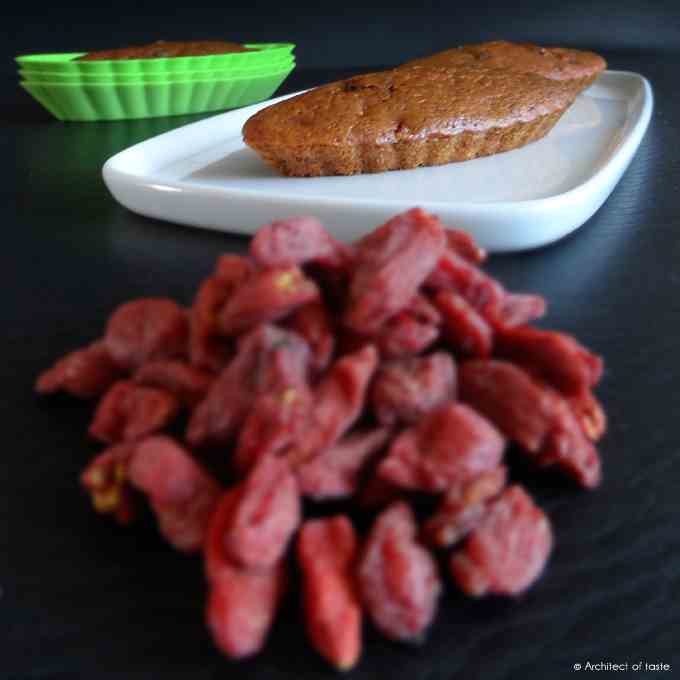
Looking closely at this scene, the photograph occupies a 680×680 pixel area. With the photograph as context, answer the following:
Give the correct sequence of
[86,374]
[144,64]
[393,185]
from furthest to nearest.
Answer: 1. [144,64]
2. [393,185]
3. [86,374]

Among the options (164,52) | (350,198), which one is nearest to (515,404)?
(350,198)

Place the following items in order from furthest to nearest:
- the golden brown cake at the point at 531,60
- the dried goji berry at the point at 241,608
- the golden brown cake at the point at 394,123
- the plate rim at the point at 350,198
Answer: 1. the golden brown cake at the point at 531,60
2. the golden brown cake at the point at 394,123
3. the plate rim at the point at 350,198
4. the dried goji berry at the point at 241,608

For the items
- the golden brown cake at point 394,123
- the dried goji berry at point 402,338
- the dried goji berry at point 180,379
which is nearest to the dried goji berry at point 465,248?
the dried goji berry at point 402,338

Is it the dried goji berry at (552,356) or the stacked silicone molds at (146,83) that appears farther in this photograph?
the stacked silicone molds at (146,83)

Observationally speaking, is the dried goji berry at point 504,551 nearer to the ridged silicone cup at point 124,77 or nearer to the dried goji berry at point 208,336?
the dried goji berry at point 208,336

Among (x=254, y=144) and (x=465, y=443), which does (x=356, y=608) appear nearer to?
(x=465, y=443)

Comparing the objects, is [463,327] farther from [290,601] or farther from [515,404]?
[290,601]
